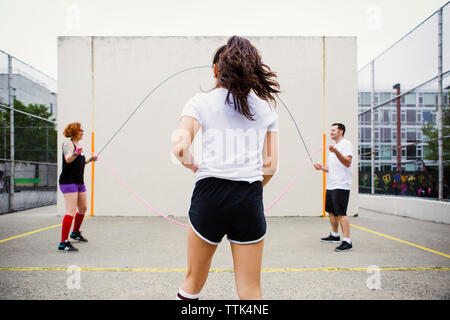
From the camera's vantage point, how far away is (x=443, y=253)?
4.39m

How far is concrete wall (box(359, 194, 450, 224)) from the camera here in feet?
23.5

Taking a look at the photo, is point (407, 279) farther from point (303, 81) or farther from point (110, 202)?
point (110, 202)

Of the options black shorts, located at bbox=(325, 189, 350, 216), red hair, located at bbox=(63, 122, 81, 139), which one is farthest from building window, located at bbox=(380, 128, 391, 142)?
red hair, located at bbox=(63, 122, 81, 139)

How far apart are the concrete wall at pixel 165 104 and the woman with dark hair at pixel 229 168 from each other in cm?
674

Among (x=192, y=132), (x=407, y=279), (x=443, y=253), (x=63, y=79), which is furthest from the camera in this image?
(x=63, y=79)

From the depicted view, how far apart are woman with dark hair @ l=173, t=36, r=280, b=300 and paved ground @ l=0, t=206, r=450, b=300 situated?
1478 millimetres

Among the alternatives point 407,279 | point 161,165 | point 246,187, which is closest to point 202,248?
point 246,187

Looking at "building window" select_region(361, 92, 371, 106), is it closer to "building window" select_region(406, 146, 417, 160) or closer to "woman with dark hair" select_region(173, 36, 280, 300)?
"building window" select_region(406, 146, 417, 160)

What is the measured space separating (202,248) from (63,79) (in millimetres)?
8242

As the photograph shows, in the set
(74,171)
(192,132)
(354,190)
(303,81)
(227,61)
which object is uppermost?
(303,81)

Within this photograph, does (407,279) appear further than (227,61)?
Yes

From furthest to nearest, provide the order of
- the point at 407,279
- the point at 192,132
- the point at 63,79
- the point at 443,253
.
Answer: the point at 63,79 → the point at 443,253 → the point at 407,279 → the point at 192,132

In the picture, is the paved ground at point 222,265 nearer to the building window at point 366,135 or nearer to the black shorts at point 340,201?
the black shorts at point 340,201

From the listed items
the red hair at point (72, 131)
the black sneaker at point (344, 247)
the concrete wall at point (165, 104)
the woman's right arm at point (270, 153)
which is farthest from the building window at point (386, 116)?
the woman's right arm at point (270, 153)
